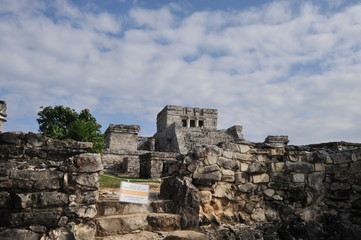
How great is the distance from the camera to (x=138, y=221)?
432 cm

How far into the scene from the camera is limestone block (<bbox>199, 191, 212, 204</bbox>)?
201 inches

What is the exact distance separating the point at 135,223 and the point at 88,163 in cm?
107

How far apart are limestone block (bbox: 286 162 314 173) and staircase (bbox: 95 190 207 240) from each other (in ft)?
7.63

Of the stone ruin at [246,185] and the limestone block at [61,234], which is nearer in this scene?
the limestone block at [61,234]

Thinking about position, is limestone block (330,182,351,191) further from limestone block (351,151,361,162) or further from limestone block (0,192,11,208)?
limestone block (0,192,11,208)

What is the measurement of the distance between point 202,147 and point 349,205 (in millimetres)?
2942

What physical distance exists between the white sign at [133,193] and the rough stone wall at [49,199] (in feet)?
1.73

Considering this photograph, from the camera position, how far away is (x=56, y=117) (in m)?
17.9

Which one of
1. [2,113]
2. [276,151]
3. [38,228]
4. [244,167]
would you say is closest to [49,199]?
[38,228]

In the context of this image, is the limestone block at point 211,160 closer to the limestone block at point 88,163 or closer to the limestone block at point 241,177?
the limestone block at point 241,177

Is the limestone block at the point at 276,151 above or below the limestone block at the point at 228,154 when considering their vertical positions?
above

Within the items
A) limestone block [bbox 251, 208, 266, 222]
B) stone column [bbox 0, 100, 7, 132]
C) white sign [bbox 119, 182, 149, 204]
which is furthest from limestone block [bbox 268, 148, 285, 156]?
stone column [bbox 0, 100, 7, 132]

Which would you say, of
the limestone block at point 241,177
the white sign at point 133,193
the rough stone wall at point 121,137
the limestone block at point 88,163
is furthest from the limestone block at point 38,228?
the rough stone wall at point 121,137

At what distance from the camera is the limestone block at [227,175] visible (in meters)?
5.38
